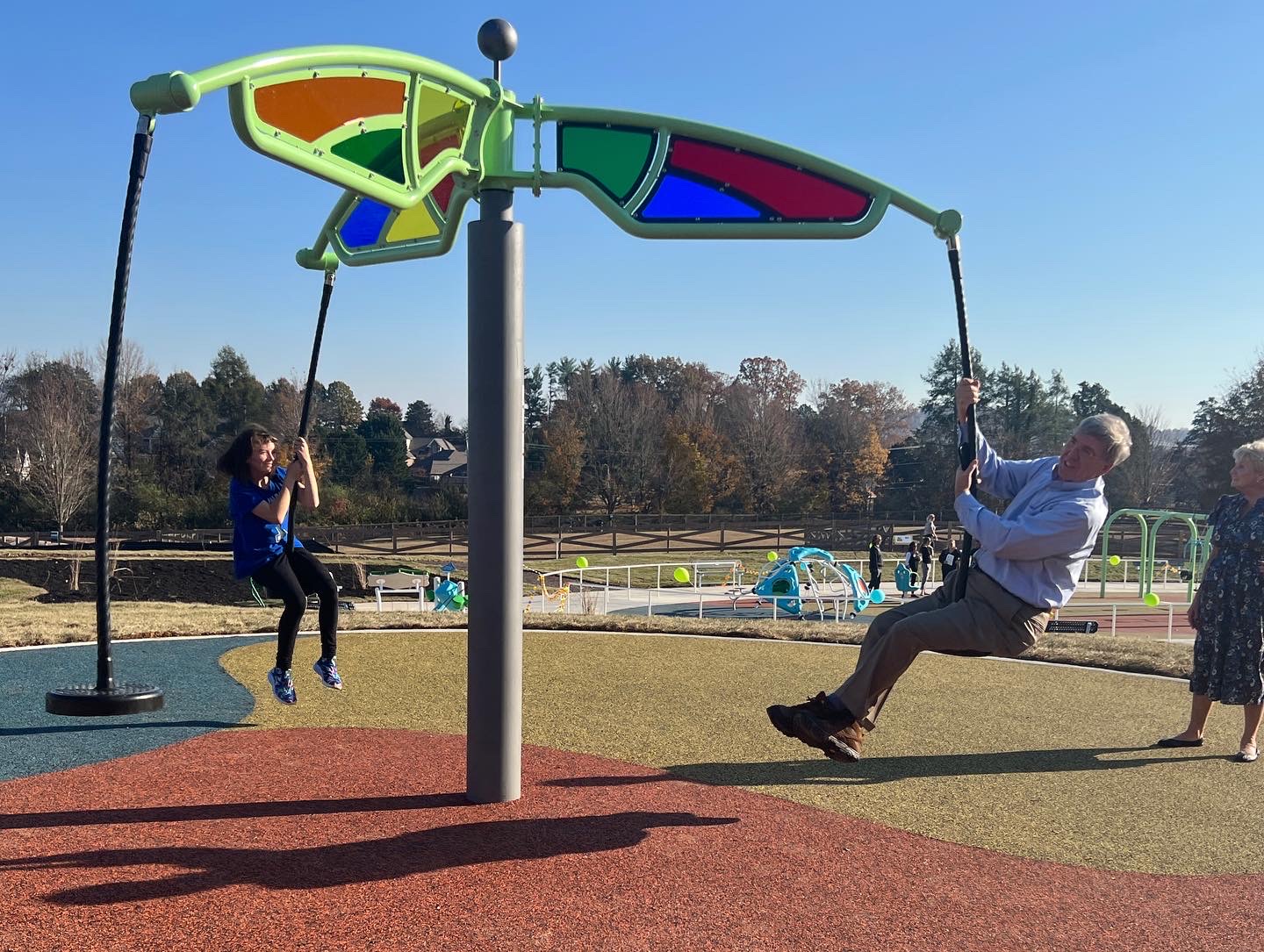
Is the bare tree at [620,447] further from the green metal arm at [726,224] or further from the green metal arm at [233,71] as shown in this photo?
the green metal arm at [233,71]

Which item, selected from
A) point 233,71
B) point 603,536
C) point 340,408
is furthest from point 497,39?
point 340,408

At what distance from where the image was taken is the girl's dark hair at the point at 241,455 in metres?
5.84

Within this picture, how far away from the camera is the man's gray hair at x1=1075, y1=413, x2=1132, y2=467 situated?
4703 mm

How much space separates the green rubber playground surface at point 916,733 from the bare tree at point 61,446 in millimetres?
34679

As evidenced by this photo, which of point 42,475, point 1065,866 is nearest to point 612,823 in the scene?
point 1065,866

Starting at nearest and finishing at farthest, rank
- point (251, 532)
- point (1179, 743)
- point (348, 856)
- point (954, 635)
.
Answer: point (348, 856), point (954, 635), point (251, 532), point (1179, 743)

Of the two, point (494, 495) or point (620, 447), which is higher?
point (620, 447)

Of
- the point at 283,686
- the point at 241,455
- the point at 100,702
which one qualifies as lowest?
the point at 283,686

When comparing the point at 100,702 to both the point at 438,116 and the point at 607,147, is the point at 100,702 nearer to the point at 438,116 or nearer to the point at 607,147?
the point at 438,116

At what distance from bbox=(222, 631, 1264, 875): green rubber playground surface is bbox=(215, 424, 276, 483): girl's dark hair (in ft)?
5.54

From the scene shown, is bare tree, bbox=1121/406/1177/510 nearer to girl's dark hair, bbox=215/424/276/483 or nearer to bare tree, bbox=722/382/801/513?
bare tree, bbox=722/382/801/513

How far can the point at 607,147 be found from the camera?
5191 mm

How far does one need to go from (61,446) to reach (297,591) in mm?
38822

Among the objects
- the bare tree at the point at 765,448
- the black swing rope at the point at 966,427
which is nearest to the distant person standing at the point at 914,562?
the black swing rope at the point at 966,427
